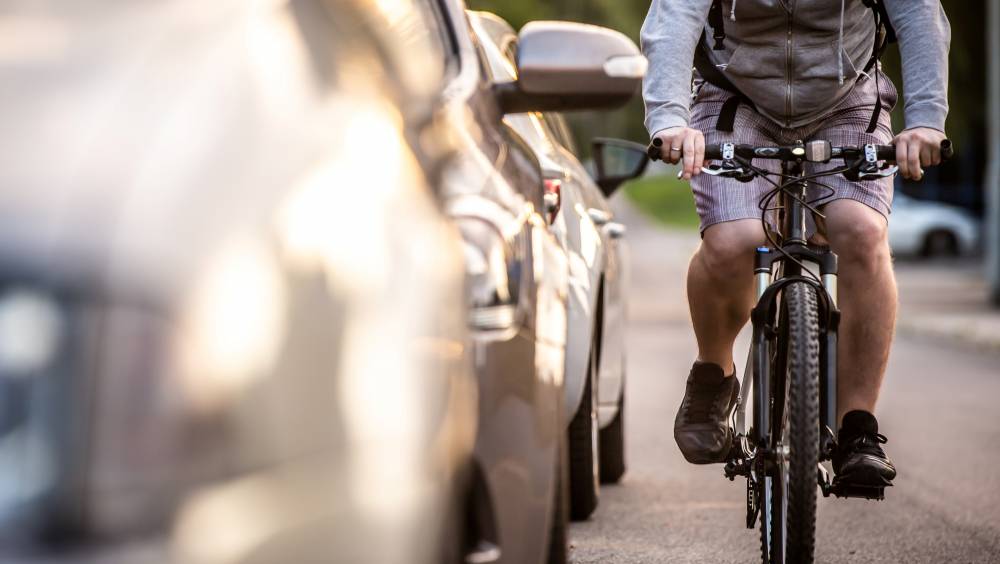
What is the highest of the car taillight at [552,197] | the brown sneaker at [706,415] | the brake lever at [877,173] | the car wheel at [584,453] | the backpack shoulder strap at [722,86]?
the backpack shoulder strap at [722,86]

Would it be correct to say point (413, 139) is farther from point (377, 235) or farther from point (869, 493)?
point (869, 493)

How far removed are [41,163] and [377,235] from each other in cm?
47

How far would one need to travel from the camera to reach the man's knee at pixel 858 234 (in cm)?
406

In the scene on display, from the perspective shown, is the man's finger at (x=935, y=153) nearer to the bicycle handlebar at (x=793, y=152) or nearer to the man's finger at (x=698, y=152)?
the bicycle handlebar at (x=793, y=152)

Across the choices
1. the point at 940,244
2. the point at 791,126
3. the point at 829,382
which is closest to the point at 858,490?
the point at 829,382

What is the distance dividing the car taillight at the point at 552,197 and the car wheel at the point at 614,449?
1613 mm

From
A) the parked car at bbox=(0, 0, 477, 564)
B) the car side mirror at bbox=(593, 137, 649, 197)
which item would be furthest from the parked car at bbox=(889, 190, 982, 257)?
the parked car at bbox=(0, 0, 477, 564)

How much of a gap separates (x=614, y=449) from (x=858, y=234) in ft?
7.30

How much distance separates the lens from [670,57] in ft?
13.3

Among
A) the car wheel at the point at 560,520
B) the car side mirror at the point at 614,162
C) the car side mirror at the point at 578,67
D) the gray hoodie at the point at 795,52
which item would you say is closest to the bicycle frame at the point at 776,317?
the gray hoodie at the point at 795,52

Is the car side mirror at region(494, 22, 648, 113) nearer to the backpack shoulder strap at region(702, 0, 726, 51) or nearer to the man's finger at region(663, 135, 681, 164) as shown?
the man's finger at region(663, 135, 681, 164)

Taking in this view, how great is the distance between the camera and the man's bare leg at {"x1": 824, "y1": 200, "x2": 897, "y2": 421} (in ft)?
13.4

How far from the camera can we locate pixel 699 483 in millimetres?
6223

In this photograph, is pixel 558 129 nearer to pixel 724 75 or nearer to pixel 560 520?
pixel 724 75
